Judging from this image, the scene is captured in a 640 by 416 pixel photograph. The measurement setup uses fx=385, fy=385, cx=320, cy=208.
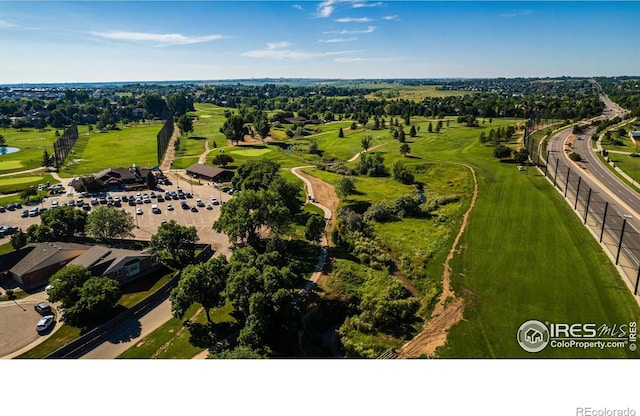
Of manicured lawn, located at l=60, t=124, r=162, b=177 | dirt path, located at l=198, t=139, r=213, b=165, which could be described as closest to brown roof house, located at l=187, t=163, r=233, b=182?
dirt path, located at l=198, t=139, r=213, b=165

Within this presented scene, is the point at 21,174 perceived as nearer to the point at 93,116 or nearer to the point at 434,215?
the point at 434,215

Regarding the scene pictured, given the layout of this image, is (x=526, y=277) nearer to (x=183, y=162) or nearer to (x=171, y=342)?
(x=171, y=342)

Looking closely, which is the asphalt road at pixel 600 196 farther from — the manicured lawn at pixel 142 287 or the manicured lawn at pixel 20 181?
the manicured lawn at pixel 20 181

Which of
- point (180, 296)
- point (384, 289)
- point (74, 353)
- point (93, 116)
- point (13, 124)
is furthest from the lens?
point (93, 116)

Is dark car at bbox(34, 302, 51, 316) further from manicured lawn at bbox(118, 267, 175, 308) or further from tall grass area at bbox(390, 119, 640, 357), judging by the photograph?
tall grass area at bbox(390, 119, 640, 357)

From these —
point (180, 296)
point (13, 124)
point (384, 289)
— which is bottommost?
point (384, 289)

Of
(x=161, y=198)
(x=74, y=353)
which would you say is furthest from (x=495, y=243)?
(x=161, y=198)

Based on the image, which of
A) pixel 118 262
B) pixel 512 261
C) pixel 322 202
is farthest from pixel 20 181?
pixel 512 261
